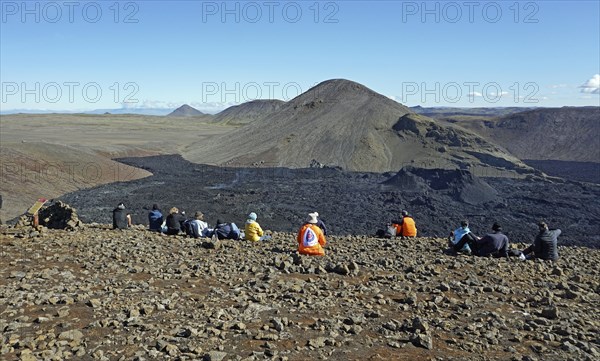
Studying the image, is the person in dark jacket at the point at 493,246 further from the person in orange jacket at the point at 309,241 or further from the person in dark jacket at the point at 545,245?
the person in orange jacket at the point at 309,241

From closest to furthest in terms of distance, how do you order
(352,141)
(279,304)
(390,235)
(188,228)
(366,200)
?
(279,304) < (188,228) < (390,235) < (366,200) < (352,141)

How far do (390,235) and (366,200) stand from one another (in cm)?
A: 2158

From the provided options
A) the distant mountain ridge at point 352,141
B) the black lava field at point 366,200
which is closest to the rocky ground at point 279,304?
the black lava field at point 366,200

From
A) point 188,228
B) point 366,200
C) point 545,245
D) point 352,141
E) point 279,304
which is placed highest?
point 352,141

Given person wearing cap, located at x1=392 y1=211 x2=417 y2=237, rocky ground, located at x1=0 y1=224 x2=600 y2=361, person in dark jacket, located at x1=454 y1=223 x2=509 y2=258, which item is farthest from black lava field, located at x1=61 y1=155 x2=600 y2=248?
rocky ground, located at x1=0 y1=224 x2=600 y2=361

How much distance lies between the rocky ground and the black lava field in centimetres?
1584

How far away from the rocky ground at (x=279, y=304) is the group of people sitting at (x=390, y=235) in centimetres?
48

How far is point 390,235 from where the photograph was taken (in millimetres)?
13727

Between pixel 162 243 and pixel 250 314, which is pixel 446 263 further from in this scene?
pixel 162 243

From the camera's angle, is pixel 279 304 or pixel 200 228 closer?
pixel 279 304

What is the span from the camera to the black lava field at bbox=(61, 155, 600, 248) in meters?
28.5

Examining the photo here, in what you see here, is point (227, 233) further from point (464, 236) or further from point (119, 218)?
point (464, 236)

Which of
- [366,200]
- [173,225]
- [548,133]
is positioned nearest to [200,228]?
[173,225]

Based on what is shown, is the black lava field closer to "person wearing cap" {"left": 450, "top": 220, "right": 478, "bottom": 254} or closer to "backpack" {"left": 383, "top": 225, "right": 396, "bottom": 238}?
"backpack" {"left": 383, "top": 225, "right": 396, "bottom": 238}
